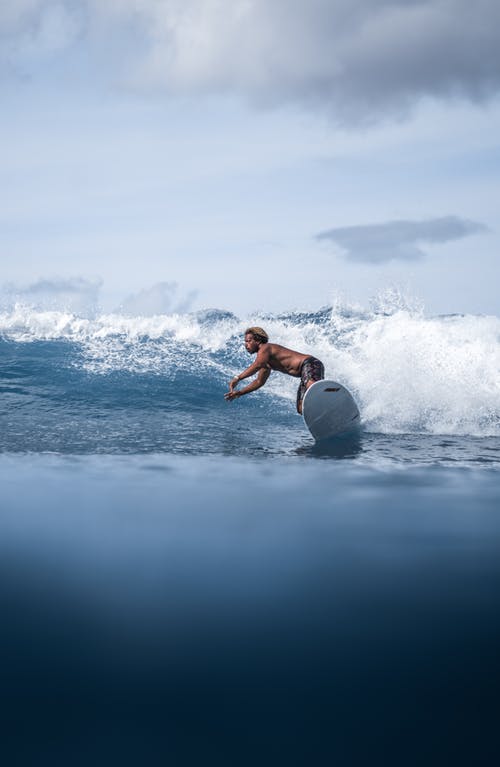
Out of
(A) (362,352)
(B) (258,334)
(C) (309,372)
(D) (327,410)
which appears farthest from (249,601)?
(A) (362,352)

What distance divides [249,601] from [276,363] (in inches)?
250

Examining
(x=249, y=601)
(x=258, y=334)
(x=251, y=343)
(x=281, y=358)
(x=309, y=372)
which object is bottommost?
(x=249, y=601)

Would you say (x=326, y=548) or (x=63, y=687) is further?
(x=326, y=548)

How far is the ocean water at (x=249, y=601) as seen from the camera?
197cm

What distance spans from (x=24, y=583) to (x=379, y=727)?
6.24 feet

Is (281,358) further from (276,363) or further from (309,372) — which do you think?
(309,372)

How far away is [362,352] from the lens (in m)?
13.5

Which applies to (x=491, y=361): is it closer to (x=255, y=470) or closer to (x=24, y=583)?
(x=255, y=470)

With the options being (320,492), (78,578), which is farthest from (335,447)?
(78,578)

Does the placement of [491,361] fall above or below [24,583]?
above

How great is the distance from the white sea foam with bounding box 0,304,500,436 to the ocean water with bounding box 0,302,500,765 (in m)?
2.32

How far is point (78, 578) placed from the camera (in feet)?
10.2

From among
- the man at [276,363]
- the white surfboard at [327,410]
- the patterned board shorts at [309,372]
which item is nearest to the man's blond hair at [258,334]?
the man at [276,363]

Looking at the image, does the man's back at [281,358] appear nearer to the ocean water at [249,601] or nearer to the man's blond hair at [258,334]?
the man's blond hair at [258,334]
